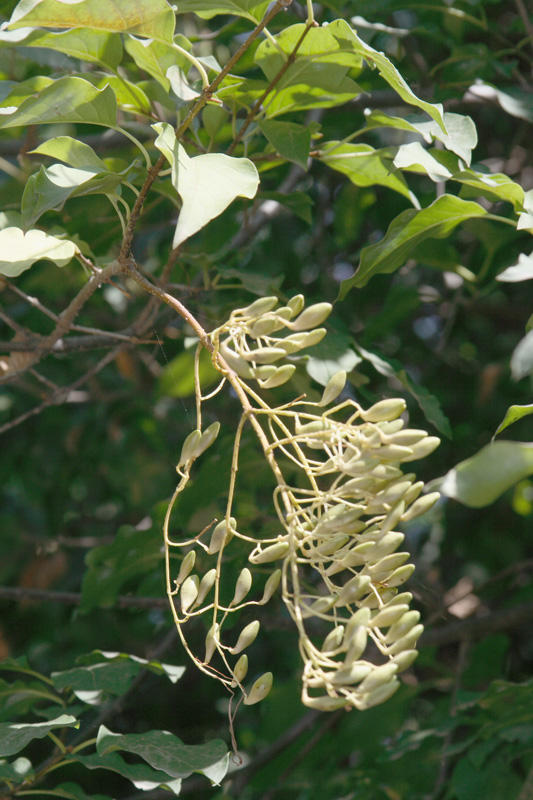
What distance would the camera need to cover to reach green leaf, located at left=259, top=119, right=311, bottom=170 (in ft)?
3.15

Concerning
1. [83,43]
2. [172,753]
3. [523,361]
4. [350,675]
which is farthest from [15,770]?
[83,43]

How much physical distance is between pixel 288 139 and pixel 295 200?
0.18 metres

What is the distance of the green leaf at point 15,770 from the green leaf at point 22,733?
5 centimetres

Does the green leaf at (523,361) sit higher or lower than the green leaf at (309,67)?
lower

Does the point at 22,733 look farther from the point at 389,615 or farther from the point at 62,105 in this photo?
the point at 62,105

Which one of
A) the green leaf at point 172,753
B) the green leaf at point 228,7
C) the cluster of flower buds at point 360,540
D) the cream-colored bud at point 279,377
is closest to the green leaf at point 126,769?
the green leaf at point 172,753

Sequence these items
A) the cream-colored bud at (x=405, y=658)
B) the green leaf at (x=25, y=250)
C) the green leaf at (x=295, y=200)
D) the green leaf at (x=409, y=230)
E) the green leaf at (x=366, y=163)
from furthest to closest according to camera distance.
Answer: the green leaf at (x=295, y=200), the green leaf at (x=366, y=163), the green leaf at (x=409, y=230), the green leaf at (x=25, y=250), the cream-colored bud at (x=405, y=658)

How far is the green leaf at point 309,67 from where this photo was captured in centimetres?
90

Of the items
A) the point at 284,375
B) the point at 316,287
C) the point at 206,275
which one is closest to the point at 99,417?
the point at 316,287

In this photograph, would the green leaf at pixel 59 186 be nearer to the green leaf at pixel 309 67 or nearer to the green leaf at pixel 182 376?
the green leaf at pixel 309 67

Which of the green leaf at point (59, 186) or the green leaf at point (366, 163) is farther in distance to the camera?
the green leaf at point (366, 163)

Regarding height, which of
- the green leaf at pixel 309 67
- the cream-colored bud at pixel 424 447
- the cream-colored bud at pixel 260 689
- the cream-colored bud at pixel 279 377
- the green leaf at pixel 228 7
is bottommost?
the cream-colored bud at pixel 260 689

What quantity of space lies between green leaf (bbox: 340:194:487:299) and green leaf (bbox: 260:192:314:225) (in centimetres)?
23

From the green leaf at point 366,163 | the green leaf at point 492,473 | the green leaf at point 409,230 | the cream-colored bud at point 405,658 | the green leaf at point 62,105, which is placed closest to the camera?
the green leaf at point 492,473
